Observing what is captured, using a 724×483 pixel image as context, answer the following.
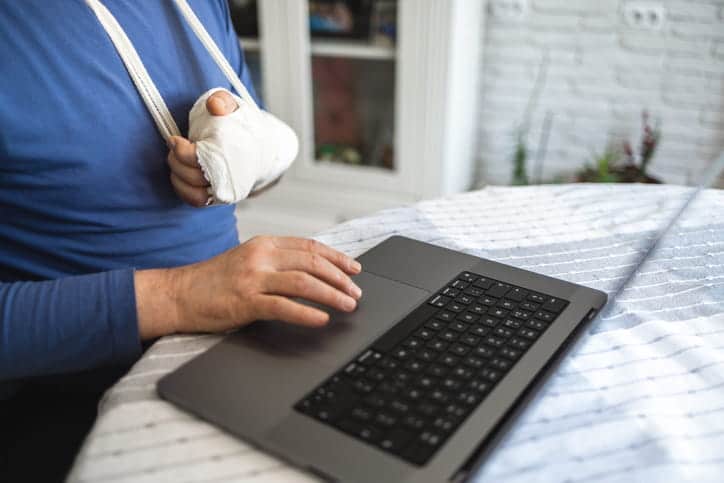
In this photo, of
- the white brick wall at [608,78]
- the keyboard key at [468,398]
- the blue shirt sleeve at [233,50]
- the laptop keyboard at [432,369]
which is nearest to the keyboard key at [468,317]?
the laptop keyboard at [432,369]

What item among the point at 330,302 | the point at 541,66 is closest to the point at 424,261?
the point at 330,302

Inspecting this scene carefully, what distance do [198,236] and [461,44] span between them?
1.31 meters

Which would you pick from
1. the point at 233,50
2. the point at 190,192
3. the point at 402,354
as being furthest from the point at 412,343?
the point at 233,50

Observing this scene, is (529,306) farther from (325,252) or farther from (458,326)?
(325,252)

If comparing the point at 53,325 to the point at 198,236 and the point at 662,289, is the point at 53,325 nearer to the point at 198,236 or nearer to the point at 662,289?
the point at 198,236

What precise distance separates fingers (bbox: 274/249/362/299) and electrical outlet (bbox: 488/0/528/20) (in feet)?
5.42

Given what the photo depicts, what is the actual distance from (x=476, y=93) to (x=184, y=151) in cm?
161

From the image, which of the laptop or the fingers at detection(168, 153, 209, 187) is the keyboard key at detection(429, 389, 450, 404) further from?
the fingers at detection(168, 153, 209, 187)

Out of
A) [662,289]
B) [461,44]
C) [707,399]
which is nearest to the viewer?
[707,399]

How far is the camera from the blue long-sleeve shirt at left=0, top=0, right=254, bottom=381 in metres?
0.72

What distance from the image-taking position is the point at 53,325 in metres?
0.59

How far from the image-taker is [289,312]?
0.58 m

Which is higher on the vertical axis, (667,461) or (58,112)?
(58,112)

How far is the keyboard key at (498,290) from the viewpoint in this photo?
644 mm
